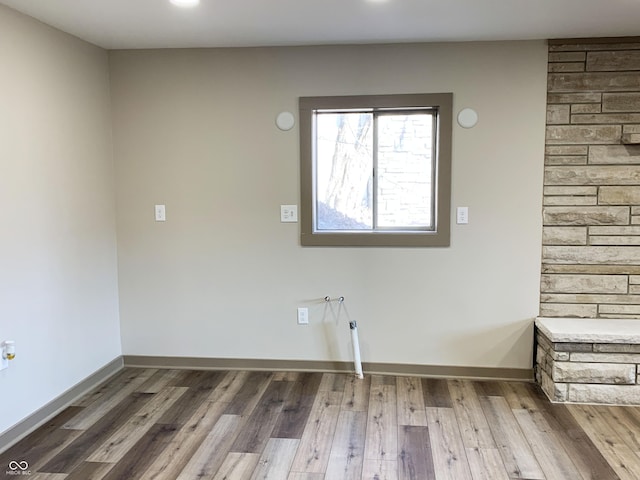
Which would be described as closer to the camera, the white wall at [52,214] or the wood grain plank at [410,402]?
the white wall at [52,214]

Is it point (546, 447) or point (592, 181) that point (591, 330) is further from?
point (592, 181)

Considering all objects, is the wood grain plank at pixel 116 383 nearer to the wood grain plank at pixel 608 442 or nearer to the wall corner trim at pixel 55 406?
the wall corner trim at pixel 55 406

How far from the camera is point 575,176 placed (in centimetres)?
302

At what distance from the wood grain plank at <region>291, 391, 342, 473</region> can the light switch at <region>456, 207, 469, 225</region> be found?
1376 mm

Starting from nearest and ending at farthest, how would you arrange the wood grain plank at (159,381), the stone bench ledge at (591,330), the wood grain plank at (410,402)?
the wood grain plank at (410,402) → the stone bench ledge at (591,330) → the wood grain plank at (159,381)

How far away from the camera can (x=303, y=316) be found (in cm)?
332

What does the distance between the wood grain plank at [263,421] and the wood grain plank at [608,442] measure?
1.68 m

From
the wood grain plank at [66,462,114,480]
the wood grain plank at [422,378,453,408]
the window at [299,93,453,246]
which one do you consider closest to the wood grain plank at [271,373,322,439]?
the wood grain plank at [422,378,453,408]

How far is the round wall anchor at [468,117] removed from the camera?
10.0ft

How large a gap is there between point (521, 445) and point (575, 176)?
170 cm

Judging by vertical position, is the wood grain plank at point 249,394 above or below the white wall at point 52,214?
below

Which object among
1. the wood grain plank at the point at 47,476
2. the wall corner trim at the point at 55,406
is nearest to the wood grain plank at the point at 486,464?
the wood grain plank at the point at 47,476

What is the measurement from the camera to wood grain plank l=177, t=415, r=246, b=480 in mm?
2160

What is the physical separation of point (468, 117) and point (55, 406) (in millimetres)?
3102
